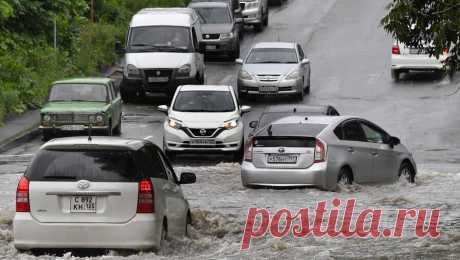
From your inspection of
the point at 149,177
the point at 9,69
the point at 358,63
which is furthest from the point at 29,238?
the point at 358,63

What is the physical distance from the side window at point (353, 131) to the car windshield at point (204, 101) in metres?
6.79

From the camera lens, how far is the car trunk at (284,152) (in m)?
19.8

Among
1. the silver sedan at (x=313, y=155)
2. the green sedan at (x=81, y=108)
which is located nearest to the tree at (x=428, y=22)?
the silver sedan at (x=313, y=155)

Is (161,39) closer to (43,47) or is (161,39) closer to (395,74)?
(43,47)

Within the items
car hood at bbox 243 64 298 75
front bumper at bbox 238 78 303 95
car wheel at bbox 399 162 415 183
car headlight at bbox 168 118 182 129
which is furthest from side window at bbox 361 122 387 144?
car hood at bbox 243 64 298 75

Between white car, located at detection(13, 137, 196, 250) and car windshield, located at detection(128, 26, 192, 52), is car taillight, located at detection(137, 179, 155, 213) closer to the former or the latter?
white car, located at detection(13, 137, 196, 250)

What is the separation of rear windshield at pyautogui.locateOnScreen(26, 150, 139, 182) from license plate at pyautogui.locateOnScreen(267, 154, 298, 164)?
7046 millimetres

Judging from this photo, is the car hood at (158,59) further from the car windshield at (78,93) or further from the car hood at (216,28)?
the car hood at (216,28)

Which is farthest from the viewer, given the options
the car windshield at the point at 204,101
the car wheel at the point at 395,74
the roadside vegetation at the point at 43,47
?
the car wheel at the point at 395,74

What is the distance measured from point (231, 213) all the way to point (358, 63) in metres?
27.4

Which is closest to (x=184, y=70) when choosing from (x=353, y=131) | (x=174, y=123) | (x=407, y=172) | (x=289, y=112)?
(x=174, y=123)

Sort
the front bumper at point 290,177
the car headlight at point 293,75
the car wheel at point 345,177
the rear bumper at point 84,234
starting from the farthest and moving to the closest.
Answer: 1. the car headlight at point 293,75
2. the car wheel at point 345,177
3. the front bumper at point 290,177
4. the rear bumper at point 84,234

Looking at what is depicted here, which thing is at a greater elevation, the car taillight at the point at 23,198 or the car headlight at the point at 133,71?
the car taillight at the point at 23,198

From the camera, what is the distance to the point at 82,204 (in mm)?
12828
